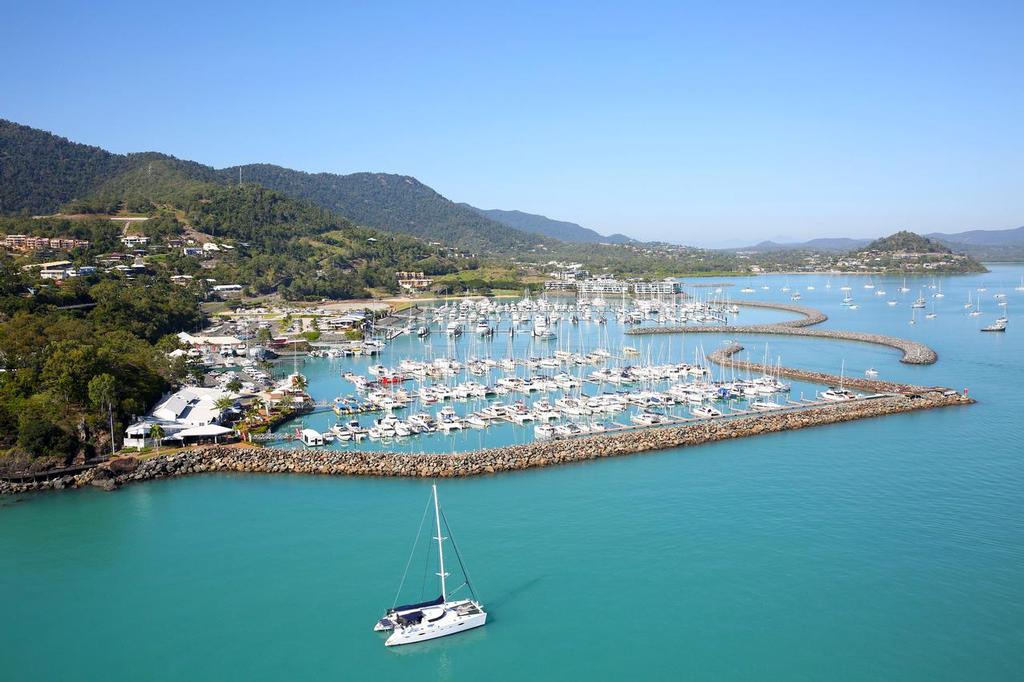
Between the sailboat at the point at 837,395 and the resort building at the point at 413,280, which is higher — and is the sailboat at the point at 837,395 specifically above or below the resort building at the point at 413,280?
below

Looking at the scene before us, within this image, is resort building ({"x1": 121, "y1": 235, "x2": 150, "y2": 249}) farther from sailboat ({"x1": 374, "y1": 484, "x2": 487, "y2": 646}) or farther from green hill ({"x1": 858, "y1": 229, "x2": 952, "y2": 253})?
green hill ({"x1": 858, "y1": 229, "x2": 952, "y2": 253})

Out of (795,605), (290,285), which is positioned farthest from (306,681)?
(290,285)

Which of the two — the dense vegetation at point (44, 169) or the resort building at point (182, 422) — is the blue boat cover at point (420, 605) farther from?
the dense vegetation at point (44, 169)

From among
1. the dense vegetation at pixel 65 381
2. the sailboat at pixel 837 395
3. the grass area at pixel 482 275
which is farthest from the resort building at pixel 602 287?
the dense vegetation at pixel 65 381

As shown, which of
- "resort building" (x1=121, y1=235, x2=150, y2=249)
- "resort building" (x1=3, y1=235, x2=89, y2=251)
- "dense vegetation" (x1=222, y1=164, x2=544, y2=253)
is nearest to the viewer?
"resort building" (x1=3, y1=235, x2=89, y2=251)

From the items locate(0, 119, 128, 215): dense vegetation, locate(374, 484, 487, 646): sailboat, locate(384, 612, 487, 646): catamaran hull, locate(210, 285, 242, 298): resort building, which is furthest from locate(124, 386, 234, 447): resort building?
locate(0, 119, 128, 215): dense vegetation

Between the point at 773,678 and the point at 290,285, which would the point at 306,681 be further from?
the point at 290,285

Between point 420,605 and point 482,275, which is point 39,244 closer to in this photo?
point 482,275

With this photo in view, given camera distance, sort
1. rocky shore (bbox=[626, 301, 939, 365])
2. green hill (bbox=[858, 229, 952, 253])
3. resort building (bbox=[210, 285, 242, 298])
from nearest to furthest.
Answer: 1. rocky shore (bbox=[626, 301, 939, 365])
2. resort building (bbox=[210, 285, 242, 298])
3. green hill (bbox=[858, 229, 952, 253])
